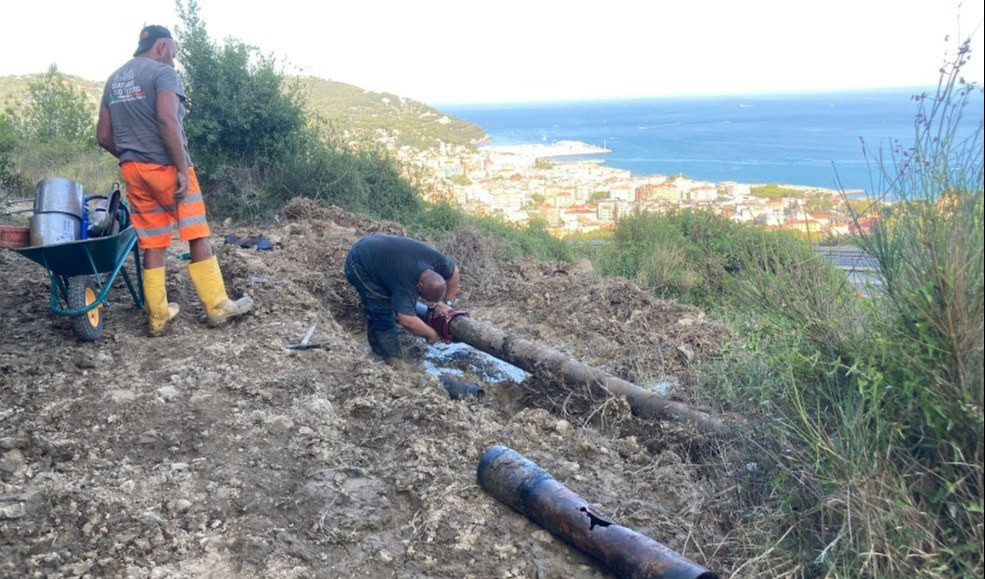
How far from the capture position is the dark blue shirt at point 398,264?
592 centimetres

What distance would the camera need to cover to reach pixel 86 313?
5215 mm

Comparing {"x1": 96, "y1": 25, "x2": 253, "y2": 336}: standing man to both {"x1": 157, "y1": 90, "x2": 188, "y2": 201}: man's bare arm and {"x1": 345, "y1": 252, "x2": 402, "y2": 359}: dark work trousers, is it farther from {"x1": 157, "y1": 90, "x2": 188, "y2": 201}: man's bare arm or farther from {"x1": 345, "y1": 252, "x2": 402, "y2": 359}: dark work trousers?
{"x1": 345, "y1": 252, "x2": 402, "y2": 359}: dark work trousers

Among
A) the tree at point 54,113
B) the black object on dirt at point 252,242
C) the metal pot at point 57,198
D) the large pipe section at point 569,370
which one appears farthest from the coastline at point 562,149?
the metal pot at point 57,198

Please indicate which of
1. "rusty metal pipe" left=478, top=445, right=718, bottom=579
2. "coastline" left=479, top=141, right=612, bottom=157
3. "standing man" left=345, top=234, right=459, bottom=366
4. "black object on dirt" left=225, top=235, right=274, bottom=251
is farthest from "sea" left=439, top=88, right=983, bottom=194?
"black object on dirt" left=225, top=235, right=274, bottom=251

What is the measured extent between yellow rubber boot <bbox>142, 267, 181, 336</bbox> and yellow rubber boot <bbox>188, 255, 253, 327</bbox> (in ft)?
0.73

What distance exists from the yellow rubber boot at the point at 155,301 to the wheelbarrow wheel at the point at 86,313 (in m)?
0.34

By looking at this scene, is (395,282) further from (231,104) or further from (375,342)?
(231,104)

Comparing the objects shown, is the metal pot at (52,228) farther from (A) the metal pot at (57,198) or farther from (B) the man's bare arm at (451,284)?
(B) the man's bare arm at (451,284)

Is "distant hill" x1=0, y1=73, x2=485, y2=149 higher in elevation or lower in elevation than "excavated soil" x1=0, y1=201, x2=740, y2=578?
higher

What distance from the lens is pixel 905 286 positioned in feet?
9.77

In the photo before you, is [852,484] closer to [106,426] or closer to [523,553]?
[523,553]

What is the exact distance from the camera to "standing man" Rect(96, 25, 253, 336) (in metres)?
5.31

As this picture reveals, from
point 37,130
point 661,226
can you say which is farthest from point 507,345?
point 37,130

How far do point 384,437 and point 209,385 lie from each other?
4.11ft
